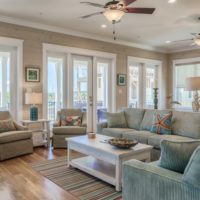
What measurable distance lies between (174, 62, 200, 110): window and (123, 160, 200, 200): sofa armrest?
22.5 feet

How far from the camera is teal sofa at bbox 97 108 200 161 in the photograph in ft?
12.4

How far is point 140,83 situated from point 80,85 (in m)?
2.59

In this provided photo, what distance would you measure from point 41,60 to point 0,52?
93 centimetres

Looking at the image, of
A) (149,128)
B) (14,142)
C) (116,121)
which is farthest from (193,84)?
(14,142)

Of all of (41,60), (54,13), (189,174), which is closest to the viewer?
(189,174)

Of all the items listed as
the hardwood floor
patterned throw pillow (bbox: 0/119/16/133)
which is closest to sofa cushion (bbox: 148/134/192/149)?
the hardwood floor

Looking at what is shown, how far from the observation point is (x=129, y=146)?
2982 millimetres

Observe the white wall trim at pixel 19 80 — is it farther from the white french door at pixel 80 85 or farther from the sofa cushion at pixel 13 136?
the sofa cushion at pixel 13 136

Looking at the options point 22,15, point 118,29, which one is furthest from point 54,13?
point 118,29

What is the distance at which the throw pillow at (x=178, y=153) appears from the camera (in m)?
1.73

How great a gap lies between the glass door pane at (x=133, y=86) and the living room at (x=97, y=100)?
4 centimetres

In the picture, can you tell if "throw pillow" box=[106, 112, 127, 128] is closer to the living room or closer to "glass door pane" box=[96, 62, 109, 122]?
the living room

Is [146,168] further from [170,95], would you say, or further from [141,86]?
[170,95]

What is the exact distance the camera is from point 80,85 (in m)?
6.30
